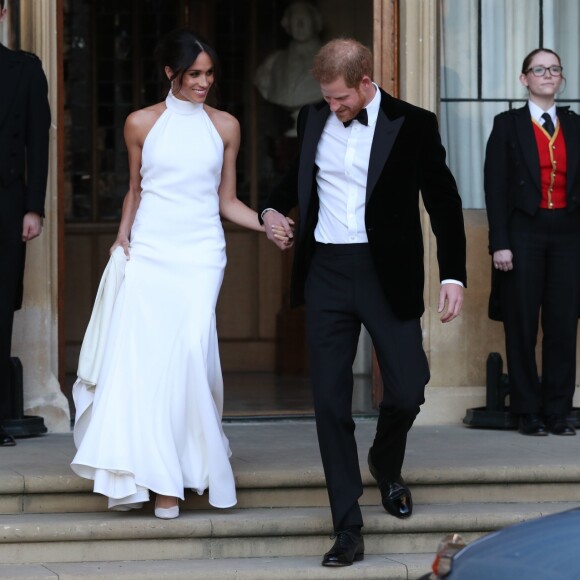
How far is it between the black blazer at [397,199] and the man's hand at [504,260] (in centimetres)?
223

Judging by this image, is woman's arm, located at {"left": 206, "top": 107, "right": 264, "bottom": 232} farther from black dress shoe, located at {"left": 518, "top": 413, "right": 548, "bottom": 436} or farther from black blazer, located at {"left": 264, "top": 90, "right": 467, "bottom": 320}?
black dress shoe, located at {"left": 518, "top": 413, "right": 548, "bottom": 436}

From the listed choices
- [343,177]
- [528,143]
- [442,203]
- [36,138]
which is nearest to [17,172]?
[36,138]

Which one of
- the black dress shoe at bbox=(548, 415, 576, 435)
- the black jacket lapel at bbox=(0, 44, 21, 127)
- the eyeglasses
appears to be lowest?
the black dress shoe at bbox=(548, 415, 576, 435)

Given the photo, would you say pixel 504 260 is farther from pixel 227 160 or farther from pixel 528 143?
pixel 227 160

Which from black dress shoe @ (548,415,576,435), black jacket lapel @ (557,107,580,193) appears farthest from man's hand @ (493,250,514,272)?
black dress shoe @ (548,415,576,435)

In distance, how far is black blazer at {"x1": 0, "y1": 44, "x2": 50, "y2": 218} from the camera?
8242 mm

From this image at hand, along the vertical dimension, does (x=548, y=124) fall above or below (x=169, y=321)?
above

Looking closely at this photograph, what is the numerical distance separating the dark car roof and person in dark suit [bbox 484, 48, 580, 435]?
4.68m

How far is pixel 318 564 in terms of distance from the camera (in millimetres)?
6773

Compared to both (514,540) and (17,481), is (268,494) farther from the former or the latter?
(514,540)

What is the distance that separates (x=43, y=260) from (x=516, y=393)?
8.59 ft

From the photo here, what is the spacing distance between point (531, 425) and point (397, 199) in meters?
2.69

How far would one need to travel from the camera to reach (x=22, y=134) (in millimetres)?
8297

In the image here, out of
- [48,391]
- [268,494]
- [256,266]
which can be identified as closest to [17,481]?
[268,494]
